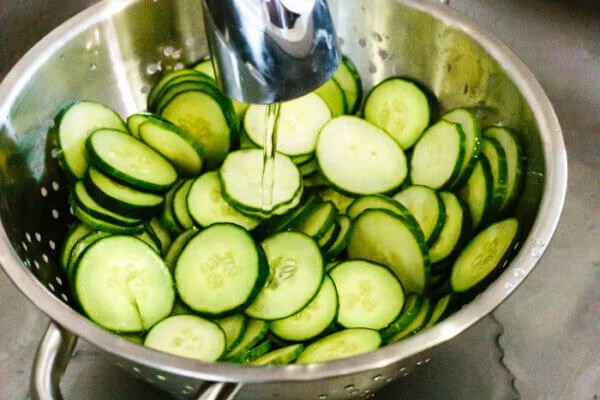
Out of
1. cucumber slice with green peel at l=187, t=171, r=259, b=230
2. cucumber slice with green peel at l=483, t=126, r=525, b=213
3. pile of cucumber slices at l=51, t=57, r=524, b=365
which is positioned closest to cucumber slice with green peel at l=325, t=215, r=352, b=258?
pile of cucumber slices at l=51, t=57, r=524, b=365

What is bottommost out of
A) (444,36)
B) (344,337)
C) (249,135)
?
(344,337)

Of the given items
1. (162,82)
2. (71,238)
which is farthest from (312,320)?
(162,82)

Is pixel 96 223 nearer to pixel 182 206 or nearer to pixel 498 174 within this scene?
pixel 182 206

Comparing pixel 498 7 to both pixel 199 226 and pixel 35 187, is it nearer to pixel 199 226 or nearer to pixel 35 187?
pixel 199 226

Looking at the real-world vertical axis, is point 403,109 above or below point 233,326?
above

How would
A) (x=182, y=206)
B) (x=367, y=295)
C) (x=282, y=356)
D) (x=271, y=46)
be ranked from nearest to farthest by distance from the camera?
(x=271, y=46)
(x=282, y=356)
(x=367, y=295)
(x=182, y=206)

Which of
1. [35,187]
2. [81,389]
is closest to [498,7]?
[35,187]

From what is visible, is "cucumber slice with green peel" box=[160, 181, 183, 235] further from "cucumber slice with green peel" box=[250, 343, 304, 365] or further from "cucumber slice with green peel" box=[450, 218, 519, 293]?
"cucumber slice with green peel" box=[450, 218, 519, 293]
